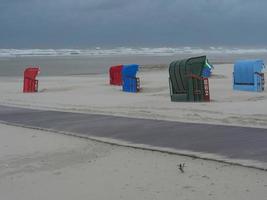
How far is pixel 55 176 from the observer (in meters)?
6.66

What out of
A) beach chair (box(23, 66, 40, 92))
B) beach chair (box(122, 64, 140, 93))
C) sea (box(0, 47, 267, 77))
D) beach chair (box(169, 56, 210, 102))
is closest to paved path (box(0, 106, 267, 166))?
beach chair (box(169, 56, 210, 102))

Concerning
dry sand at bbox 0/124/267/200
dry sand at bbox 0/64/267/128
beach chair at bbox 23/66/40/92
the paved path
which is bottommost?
dry sand at bbox 0/124/267/200

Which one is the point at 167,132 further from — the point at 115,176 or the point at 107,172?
the point at 115,176

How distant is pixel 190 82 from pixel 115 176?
10.0 meters

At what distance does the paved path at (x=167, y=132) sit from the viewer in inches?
303

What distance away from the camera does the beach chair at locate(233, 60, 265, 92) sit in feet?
63.3

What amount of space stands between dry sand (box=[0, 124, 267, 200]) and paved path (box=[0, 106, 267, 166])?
0.61m

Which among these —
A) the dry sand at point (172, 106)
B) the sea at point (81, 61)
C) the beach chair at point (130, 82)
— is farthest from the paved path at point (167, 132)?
the sea at point (81, 61)

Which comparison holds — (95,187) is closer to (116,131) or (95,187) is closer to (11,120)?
(116,131)

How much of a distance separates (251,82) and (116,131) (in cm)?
1072

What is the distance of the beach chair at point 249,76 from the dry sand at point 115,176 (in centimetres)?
1183

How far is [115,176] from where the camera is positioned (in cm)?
652

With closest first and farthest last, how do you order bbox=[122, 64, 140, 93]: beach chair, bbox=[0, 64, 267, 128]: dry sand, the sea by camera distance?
bbox=[0, 64, 267, 128]: dry sand, bbox=[122, 64, 140, 93]: beach chair, the sea

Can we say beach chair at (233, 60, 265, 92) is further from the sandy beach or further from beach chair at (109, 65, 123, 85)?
the sandy beach
